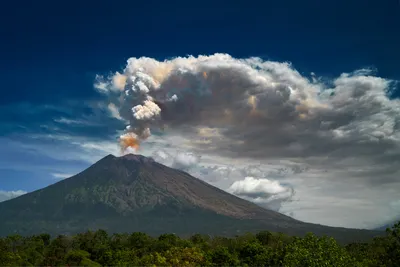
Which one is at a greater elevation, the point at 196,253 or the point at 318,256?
the point at 318,256

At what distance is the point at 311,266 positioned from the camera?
36.7 meters

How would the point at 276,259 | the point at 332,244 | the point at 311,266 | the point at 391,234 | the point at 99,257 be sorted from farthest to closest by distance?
the point at 99,257 → the point at 276,259 → the point at 391,234 → the point at 332,244 → the point at 311,266

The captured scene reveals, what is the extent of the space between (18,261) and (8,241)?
26.4m

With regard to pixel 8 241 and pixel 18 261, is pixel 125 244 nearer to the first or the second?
pixel 8 241

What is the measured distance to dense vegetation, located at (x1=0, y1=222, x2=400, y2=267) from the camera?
40.6 metres

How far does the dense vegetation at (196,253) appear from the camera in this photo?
4056 centimetres

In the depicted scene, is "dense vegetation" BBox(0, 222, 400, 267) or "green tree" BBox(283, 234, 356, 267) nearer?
"green tree" BBox(283, 234, 356, 267)

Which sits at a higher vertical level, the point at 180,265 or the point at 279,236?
the point at 279,236

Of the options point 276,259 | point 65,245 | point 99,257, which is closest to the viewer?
point 276,259

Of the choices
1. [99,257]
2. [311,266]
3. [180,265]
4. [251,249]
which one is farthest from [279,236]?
[311,266]

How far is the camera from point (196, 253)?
51125mm

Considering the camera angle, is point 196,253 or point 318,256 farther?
point 196,253

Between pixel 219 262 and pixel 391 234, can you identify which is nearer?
pixel 391 234

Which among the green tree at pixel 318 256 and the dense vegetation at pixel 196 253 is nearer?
the green tree at pixel 318 256
